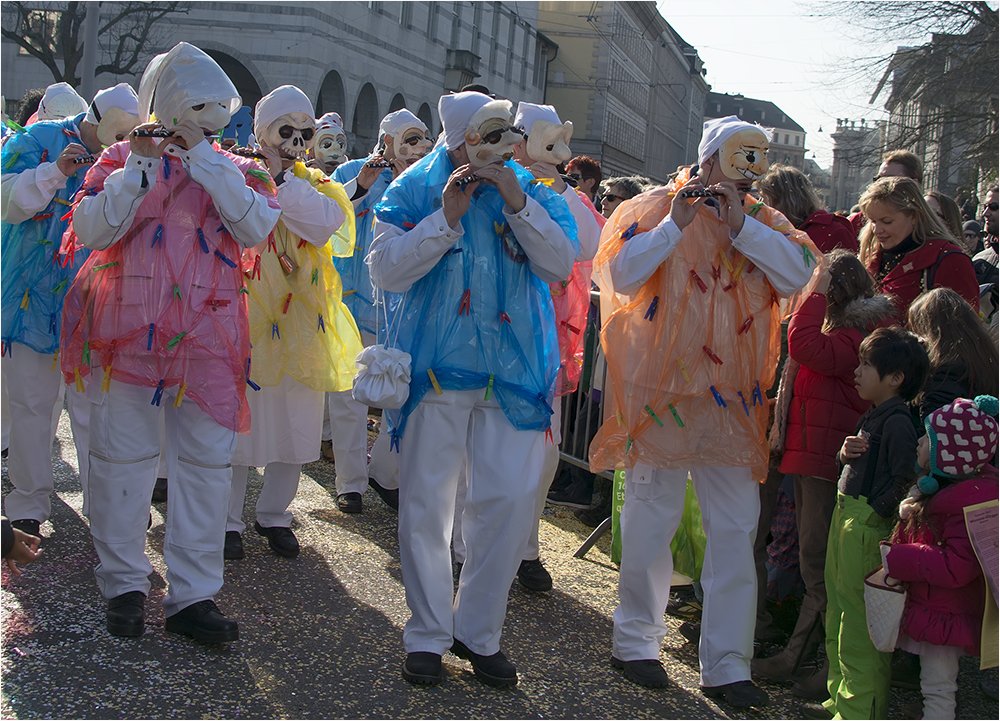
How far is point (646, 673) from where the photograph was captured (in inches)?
128

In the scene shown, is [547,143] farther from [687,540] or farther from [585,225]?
[687,540]

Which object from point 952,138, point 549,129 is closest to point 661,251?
point 549,129

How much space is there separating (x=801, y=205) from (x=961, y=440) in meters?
1.87

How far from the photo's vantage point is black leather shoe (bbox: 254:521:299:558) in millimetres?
4203

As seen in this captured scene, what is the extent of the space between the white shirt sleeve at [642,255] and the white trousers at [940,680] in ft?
4.73

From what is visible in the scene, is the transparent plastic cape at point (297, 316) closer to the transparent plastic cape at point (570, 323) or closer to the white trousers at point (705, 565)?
the transparent plastic cape at point (570, 323)

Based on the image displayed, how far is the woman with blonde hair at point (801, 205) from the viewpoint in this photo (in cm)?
436

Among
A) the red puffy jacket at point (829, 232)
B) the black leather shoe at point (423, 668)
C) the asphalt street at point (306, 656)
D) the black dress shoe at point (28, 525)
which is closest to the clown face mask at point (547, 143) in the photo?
the red puffy jacket at point (829, 232)

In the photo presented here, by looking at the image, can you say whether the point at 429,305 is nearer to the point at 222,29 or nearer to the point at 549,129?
the point at 549,129

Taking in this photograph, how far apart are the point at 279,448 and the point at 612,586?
63.5 inches

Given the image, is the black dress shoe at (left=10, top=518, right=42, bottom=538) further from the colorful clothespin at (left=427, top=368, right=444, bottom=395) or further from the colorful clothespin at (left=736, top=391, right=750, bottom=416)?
the colorful clothespin at (left=736, top=391, right=750, bottom=416)

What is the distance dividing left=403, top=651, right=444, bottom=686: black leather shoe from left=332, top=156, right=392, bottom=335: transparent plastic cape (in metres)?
2.62

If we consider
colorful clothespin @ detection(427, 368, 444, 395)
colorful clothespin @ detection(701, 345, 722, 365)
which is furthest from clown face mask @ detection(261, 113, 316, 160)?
colorful clothespin @ detection(701, 345, 722, 365)

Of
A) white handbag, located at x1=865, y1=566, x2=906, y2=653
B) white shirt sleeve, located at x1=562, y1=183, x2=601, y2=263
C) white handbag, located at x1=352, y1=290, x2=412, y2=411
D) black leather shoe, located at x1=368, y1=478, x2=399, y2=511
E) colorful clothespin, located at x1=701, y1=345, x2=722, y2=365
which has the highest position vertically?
white shirt sleeve, located at x1=562, y1=183, x2=601, y2=263
